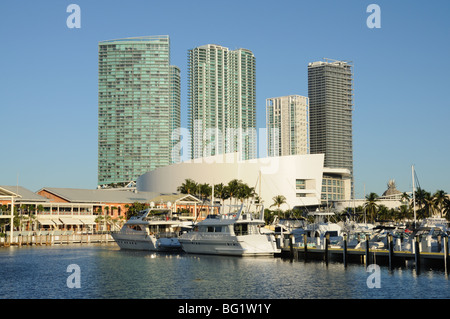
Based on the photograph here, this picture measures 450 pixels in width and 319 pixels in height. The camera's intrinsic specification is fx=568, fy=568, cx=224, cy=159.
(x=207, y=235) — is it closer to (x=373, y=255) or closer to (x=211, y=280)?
(x=373, y=255)

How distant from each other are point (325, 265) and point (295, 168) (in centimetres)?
12029

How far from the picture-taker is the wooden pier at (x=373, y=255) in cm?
5478

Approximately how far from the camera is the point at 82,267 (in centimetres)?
6256

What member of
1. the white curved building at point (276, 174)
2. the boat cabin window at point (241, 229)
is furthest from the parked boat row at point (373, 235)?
the white curved building at point (276, 174)

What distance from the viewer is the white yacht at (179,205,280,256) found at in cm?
7162

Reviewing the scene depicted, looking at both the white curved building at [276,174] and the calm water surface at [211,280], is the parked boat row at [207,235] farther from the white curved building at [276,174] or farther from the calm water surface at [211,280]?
the white curved building at [276,174]

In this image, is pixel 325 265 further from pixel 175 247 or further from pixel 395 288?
pixel 175 247

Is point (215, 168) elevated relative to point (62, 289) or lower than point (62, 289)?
elevated

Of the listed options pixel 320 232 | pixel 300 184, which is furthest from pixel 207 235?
pixel 300 184

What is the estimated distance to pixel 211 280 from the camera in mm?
51688

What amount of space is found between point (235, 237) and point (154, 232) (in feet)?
66.9

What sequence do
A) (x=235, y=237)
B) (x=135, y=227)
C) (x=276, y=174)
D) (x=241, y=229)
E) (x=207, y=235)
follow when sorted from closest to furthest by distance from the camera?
(x=235, y=237)
(x=241, y=229)
(x=207, y=235)
(x=135, y=227)
(x=276, y=174)

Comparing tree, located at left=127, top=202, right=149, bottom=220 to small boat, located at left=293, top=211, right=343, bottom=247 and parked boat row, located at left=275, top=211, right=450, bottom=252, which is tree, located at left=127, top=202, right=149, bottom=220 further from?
small boat, located at left=293, top=211, right=343, bottom=247
